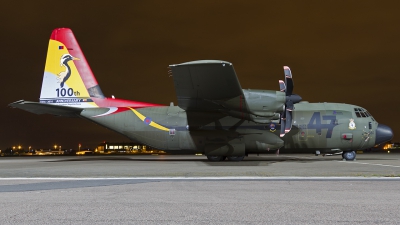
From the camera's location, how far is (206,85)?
2072 cm

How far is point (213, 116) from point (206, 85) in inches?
192

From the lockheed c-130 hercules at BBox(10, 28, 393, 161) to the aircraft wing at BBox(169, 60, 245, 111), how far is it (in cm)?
7

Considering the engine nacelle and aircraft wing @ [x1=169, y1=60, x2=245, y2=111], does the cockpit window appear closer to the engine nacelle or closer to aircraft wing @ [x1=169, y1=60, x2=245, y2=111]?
the engine nacelle

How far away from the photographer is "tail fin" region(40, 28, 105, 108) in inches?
1080

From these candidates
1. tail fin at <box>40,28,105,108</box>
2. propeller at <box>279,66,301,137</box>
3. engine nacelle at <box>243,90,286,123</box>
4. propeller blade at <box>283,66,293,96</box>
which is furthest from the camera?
tail fin at <box>40,28,105,108</box>

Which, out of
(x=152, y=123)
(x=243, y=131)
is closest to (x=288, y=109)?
(x=243, y=131)

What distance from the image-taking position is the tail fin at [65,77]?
27438mm

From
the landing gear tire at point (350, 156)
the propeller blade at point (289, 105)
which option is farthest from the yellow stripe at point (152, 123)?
the landing gear tire at point (350, 156)

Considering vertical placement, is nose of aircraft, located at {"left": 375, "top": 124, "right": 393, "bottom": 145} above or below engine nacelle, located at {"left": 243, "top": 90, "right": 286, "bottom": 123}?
below

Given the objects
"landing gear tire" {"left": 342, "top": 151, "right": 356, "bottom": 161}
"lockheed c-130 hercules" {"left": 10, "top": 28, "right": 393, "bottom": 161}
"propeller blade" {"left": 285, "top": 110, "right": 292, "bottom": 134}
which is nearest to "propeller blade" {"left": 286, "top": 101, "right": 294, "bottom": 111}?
"lockheed c-130 hercules" {"left": 10, "top": 28, "right": 393, "bottom": 161}

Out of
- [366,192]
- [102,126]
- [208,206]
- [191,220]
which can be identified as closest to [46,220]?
[191,220]

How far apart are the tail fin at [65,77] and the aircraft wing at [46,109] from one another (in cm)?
75

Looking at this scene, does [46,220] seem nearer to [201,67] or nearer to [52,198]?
[52,198]

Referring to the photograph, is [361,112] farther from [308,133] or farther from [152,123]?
[152,123]
